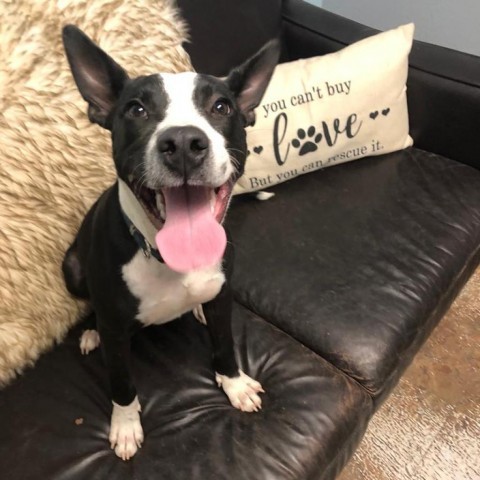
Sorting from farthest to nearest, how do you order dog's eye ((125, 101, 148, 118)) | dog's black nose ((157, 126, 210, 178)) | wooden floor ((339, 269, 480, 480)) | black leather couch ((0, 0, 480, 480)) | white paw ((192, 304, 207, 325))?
wooden floor ((339, 269, 480, 480)) → white paw ((192, 304, 207, 325)) → black leather couch ((0, 0, 480, 480)) → dog's eye ((125, 101, 148, 118)) → dog's black nose ((157, 126, 210, 178))

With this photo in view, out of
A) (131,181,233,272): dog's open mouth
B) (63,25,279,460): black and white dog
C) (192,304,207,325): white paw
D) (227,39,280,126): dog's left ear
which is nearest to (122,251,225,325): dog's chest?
(63,25,279,460): black and white dog

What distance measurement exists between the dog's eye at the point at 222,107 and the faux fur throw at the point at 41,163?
0.44m

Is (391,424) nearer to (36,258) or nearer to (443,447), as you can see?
(443,447)

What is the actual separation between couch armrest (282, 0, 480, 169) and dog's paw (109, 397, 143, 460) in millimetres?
1214

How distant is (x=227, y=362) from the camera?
3.64 ft

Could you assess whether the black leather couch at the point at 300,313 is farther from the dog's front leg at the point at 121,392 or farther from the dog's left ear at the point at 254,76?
the dog's left ear at the point at 254,76

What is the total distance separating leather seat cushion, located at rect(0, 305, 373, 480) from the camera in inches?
38.8

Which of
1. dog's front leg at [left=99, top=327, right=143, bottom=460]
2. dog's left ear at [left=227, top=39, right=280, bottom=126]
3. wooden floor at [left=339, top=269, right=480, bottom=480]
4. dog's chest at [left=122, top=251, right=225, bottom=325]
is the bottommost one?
wooden floor at [left=339, top=269, right=480, bottom=480]

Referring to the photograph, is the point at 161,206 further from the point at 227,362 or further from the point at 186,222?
the point at 227,362

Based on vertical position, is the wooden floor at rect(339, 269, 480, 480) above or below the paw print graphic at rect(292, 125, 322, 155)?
below

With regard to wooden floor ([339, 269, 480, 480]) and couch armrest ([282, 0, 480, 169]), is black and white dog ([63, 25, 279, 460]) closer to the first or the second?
wooden floor ([339, 269, 480, 480])

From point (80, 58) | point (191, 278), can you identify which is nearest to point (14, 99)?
point (80, 58)

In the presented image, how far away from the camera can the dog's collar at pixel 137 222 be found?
3.04 ft

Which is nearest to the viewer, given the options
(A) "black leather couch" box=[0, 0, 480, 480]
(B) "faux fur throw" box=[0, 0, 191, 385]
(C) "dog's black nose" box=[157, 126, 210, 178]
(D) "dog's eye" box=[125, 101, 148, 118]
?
(C) "dog's black nose" box=[157, 126, 210, 178]
